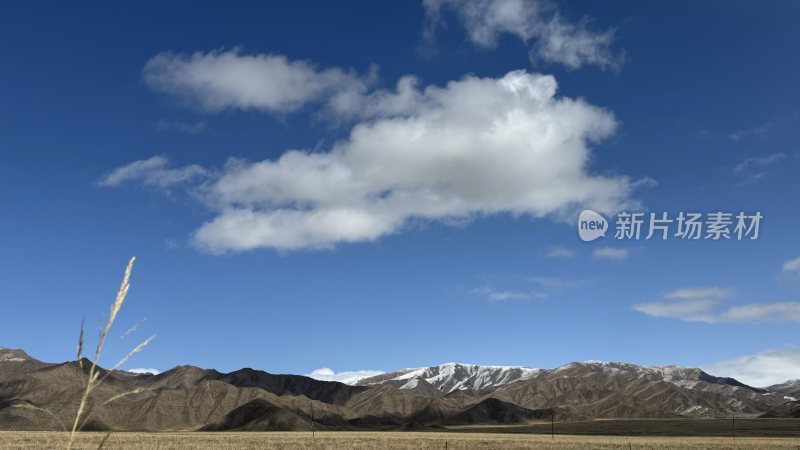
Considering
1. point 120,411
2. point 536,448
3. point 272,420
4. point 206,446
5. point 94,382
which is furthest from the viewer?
point 120,411

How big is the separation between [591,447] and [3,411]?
496 ft

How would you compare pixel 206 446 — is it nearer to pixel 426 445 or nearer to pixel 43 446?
pixel 43 446

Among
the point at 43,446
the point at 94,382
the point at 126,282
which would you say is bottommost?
the point at 43,446

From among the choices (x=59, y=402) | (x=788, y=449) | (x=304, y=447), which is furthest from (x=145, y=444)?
(x=59, y=402)

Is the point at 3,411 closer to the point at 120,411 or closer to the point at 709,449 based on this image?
the point at 120,411

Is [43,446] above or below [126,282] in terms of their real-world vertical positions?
below

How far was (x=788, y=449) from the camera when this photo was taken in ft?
261

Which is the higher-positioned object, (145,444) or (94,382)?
(94,382)

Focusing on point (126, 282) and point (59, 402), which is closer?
point (126, 282)

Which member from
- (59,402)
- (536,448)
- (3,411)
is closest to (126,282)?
(536,448)

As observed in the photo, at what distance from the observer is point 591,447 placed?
275 feet

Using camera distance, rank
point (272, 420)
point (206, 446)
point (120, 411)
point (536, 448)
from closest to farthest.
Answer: point (536, 448) < point (206, 446) < point (272, 420) < point (120, 411)

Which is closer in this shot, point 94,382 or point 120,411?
point 94,382

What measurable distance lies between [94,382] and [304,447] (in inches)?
3253
